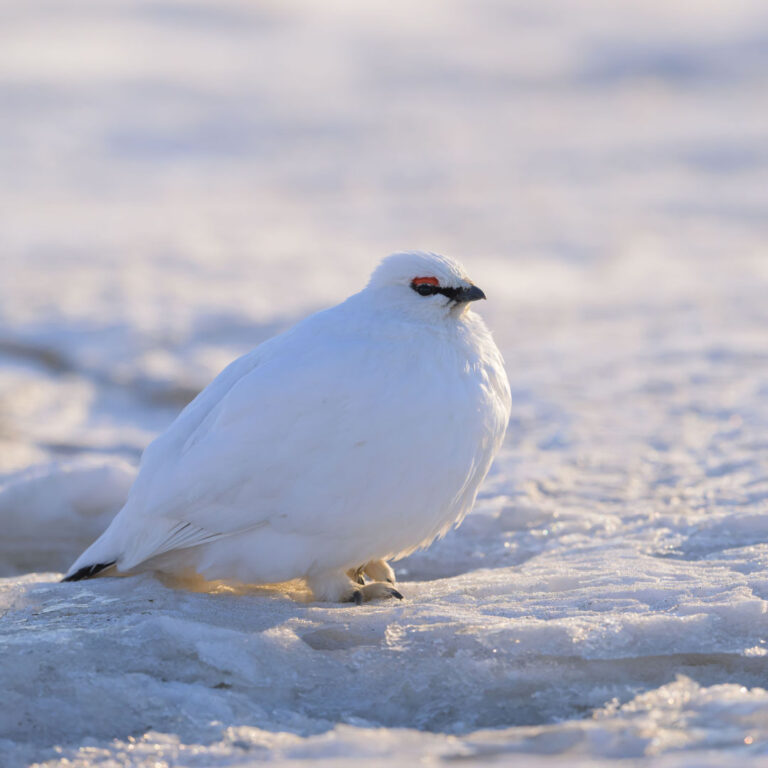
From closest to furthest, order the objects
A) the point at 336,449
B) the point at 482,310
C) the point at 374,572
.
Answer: the point at 336,449
the point at 374,572
the point at 482,310

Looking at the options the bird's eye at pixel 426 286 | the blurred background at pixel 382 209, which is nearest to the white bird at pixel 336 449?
the bird's eye at pixel 426 286

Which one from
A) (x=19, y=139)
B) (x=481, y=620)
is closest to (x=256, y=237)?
(x=19, y=139)

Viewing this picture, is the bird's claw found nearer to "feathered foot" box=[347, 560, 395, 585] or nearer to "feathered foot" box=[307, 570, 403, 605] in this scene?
"feathered foot" box=[307, 570, 403, 605]

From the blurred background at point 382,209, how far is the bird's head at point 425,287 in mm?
2143

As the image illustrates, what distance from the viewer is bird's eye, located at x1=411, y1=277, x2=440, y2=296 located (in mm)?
4035

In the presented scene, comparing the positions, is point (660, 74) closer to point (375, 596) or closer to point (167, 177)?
point (167, 177)

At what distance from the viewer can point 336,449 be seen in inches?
144

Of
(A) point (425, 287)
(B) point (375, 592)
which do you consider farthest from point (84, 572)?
(A) point (425, 287)

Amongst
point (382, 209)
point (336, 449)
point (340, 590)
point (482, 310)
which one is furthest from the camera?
point (382, 209)

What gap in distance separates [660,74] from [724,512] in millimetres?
16635

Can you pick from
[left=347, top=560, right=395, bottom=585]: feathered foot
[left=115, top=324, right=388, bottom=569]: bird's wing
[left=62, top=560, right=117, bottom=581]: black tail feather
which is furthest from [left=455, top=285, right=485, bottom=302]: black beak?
[left=62, top=560, right=117, bottom=581]: black tail feather

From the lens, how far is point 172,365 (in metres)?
8.89

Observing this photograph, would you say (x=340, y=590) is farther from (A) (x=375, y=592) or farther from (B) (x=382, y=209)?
(B) (x=382, y=209)

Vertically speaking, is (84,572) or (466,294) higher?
(466,294)
